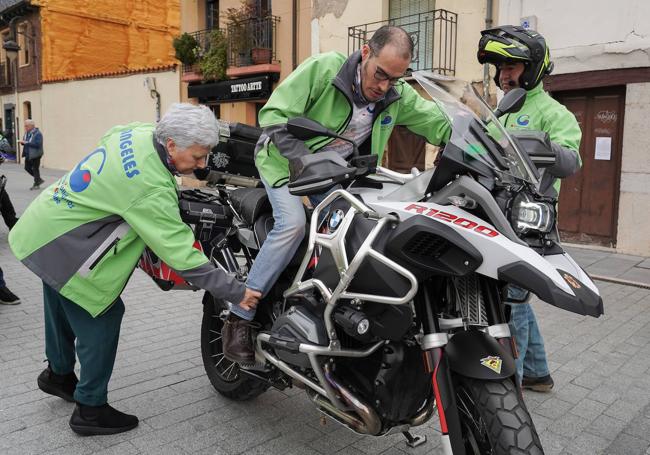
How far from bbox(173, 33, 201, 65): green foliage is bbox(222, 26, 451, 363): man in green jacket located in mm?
14730

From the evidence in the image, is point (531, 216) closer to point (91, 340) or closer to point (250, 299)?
point (250, 299)

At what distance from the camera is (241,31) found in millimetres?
15047

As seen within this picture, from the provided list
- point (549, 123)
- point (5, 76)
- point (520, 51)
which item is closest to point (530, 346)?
point (549, 123)

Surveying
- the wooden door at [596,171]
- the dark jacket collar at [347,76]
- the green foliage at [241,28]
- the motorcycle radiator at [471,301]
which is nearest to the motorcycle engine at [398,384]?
the motorcycle radiator at [471,301]

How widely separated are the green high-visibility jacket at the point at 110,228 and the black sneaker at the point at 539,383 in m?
1.89

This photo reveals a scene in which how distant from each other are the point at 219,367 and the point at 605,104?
7.27 m

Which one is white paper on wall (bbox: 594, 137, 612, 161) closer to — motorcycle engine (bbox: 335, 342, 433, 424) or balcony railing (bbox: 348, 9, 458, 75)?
balcony railing (bbox: 348, 9, 458, 75)

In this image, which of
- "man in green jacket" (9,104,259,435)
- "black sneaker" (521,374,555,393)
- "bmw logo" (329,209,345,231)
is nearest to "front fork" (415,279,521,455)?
"bmw logo" (329,209,345,231)

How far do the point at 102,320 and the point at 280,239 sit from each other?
1025 mm

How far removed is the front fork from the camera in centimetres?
204

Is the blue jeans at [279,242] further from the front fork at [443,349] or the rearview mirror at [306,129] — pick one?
the front fork at [443,349]

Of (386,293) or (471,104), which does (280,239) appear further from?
(471,104)

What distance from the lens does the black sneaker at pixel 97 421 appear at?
10.1ft

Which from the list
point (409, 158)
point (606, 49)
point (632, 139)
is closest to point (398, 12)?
point (409, 158)
